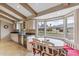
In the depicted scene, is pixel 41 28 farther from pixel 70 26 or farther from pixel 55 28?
pixel 70 26

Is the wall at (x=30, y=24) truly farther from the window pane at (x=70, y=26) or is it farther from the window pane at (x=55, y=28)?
the window pane at (x=70, y=26)

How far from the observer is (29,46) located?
8.65 ft

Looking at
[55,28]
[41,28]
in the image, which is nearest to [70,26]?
[55,28]

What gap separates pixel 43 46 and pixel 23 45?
0.47m

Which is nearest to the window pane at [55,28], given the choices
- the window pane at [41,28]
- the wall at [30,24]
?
the window pane at [41,28]

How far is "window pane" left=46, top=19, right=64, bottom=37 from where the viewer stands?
6.89 ft

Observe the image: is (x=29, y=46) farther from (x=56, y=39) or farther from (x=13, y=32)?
(x=56, y=39)

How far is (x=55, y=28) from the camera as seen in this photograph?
210 cm

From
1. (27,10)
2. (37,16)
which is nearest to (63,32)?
(37,16)

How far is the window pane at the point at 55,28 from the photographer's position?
2102mm

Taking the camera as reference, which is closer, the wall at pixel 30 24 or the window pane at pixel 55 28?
the window pane at pixel 55 28

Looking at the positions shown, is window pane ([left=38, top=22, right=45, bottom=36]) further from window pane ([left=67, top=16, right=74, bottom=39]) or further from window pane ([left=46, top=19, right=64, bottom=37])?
window pane ([left=67, top=16, right=74, bottom=39])

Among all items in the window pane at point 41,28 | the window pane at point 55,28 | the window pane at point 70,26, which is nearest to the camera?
the window pane at point 55,28

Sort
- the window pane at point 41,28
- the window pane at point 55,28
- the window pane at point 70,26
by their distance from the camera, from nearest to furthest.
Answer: the window pane at point 55,28
the window pane at point 41,28
the window pane at point 70,26
